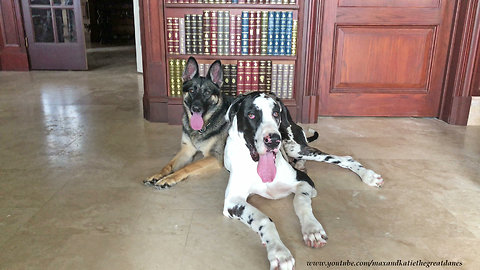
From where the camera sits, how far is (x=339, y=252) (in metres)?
1.72

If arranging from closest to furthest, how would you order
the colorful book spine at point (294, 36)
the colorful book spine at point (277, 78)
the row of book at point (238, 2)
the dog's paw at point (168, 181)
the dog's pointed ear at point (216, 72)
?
the dog's paw at point (168, 181)
the dog's pointed ear at point (216, 72)
the row of book at point (238, 2)
the colorful book spine at point (294, 36)
the colorful book spine at point (277, 78)

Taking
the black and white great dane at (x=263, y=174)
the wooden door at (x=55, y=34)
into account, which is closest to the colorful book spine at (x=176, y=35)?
the black and white great dane at (x=263, y=174)

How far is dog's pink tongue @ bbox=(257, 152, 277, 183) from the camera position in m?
1.94

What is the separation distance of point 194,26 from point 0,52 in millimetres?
4725

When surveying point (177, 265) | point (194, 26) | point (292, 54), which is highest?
Result: point (194, 26)

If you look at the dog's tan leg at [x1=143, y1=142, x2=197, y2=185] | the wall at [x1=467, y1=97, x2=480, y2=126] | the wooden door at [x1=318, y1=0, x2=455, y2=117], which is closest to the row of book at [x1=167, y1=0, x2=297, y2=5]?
the wooden door at [x1=318, y1=0, x2=455, y2=117]

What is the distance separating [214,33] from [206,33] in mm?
75

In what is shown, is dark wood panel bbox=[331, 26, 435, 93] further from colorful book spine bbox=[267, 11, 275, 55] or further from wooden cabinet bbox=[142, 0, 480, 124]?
colorful book spine bbox=[267, 11, 275, 55]

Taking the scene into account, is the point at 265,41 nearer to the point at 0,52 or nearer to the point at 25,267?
the point at 25,267

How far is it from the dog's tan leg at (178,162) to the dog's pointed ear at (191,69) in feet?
1.58

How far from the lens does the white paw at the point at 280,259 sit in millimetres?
1569

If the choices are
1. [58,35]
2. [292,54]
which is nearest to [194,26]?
[292,54]

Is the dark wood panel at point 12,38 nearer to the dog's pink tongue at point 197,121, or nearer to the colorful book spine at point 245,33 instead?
the colorful book spine at point 245,33

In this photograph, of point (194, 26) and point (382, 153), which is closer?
point (382, 153)
